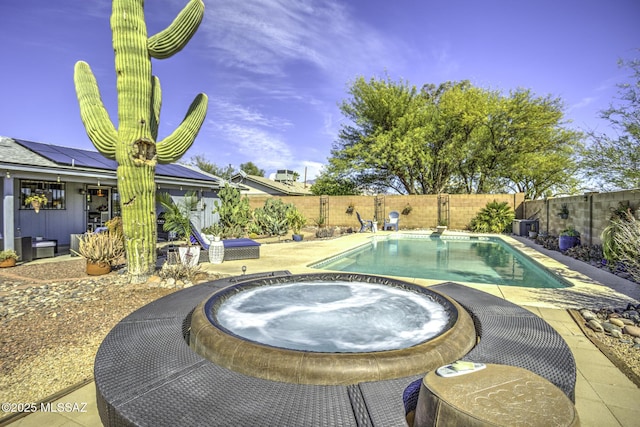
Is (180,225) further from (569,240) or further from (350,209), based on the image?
(350,209)

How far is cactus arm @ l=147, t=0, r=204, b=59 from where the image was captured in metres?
5.72

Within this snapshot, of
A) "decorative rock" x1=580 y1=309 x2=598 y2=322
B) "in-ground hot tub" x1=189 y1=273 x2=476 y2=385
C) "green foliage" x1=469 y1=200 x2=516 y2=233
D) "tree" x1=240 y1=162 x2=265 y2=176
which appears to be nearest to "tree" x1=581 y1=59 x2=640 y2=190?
"green foliage" x1=469 y1=200 x2=516 y2=233

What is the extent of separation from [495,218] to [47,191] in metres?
18.4

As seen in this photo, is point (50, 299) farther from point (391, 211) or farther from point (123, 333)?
point (391, 211)

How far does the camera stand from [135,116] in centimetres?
566

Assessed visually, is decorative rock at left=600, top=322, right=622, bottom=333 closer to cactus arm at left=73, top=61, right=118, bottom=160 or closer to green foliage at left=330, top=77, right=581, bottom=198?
cactus arm at left=73, top=61, right=118, bottom=160

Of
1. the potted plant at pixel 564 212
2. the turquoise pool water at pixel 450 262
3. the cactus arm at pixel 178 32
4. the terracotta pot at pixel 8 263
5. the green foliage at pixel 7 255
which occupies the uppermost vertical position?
the cactus arm at pixel 178 32

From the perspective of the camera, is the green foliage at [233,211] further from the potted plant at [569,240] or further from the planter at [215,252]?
the potted plant at [569,240]

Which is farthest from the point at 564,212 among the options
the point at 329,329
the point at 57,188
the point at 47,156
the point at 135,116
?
the point at 57,188

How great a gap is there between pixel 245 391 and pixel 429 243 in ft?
41.9

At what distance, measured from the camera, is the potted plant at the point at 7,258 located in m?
7.23

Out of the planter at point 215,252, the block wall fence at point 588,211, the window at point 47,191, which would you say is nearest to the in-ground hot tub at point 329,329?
the planter at point 215,252

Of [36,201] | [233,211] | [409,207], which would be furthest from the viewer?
[409,207]

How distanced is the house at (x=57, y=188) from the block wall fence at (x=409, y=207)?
8463 millimetres
